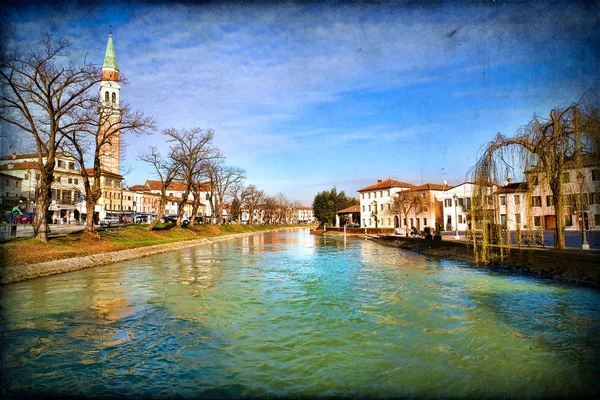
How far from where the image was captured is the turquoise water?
533 cm

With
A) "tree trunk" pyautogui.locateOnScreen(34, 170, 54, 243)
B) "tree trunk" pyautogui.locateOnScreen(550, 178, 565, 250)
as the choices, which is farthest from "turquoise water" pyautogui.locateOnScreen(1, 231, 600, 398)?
"tree trunk" pyautogui.locateOnScreen(34, 170, 54, 243)

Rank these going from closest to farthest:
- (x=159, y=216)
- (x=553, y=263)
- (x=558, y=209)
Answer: (x=558, y=209) < (x=553, y=263) < (x=159, y=216)

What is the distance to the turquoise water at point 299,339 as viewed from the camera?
5.33m

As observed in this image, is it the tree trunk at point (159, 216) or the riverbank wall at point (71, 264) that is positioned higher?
the tree trunk at point (159, 216)

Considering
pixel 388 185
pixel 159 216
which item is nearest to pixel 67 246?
pixel 159 216

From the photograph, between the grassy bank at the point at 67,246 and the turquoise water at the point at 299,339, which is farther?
the grassy bank at the point at 67,246

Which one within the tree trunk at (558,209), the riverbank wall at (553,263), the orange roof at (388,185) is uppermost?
the orange roof at (388,185)

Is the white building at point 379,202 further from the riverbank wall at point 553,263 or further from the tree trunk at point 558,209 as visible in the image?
the tree trunk at point 558,209

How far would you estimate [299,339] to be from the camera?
7531mm

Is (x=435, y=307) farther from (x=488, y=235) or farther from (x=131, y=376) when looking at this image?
(x=131, y=376)

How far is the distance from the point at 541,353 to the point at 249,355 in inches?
218

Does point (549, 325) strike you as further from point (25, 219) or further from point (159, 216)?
point (25, 219)

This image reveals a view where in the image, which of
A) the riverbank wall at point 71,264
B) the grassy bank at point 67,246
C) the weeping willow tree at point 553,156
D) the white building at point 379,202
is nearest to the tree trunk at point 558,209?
the weeping willow tree at point 553,156

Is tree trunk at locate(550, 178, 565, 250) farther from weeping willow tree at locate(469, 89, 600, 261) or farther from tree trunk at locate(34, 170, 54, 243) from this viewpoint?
tree trunk at locate(34, 170, 54, 243)
